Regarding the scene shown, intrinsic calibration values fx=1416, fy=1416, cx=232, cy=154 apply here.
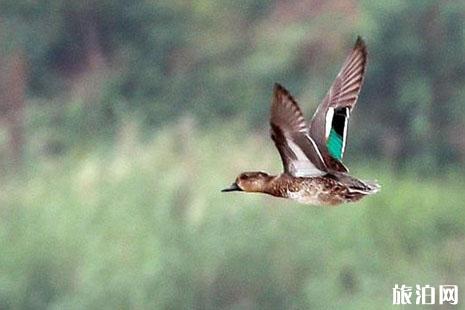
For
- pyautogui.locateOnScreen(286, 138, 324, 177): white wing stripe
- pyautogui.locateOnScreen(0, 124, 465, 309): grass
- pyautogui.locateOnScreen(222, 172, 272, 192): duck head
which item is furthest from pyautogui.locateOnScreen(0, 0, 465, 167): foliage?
pyautogui.locateOnScreen(286, 138, 324, 177): white wing stripe

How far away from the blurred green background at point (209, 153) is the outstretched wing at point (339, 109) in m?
0.98

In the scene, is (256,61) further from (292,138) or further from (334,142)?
(292,138)

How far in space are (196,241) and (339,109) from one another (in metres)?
1.08

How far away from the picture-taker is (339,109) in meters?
2.52

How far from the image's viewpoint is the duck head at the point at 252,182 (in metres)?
2.41

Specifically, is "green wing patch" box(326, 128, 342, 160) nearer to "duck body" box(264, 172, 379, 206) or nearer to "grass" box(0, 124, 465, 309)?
"duck body" box(264, 172, 379, 206)

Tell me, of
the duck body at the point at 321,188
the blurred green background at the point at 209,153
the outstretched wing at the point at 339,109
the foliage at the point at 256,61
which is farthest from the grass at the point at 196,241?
the duck body at the point at 321,188

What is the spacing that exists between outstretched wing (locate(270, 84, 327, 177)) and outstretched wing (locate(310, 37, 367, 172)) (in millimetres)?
96

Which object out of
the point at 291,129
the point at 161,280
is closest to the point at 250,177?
the point at 291,129

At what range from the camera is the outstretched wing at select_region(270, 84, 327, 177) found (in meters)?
2.11

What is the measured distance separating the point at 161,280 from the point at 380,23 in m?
0.86

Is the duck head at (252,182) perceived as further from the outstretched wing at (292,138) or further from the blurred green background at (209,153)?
the blurred green background at (209,153)

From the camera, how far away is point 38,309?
11.7ft

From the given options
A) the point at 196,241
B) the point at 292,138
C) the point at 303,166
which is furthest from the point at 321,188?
the point at 196,241
